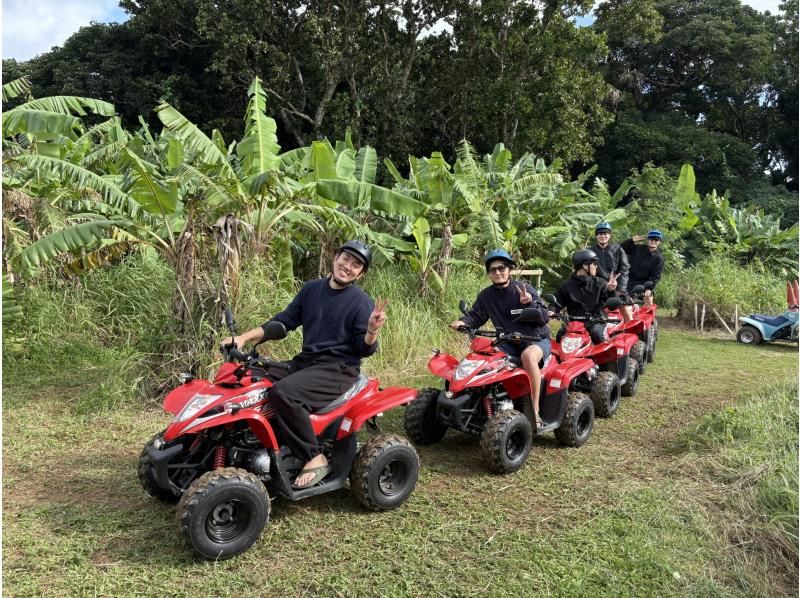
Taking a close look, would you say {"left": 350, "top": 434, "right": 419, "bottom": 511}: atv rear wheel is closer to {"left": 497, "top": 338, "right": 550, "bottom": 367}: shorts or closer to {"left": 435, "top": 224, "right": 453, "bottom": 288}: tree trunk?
{"left": 497, "top": 338, "right": 550, "bottom": 367}: shorts

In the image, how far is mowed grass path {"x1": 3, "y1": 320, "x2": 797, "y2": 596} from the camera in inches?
131

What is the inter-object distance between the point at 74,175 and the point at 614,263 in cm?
690

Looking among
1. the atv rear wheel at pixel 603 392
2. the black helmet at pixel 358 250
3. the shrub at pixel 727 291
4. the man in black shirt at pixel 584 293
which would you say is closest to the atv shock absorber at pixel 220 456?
the black helmet at pixel 358 250

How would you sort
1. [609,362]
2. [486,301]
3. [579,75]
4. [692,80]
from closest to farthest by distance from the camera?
[486,301] < [609,362] < [579,75] < [692,80]

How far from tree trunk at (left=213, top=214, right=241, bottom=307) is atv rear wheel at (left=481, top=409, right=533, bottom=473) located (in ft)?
10.4

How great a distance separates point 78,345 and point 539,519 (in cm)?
653

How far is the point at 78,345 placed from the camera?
8.16 metres

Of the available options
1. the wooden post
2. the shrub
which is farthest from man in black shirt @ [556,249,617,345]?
the shrub

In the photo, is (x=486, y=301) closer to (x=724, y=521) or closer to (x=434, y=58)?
(x=724, y=521)

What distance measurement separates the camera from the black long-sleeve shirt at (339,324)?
13.5 feet

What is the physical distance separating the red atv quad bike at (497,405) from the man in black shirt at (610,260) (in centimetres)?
264

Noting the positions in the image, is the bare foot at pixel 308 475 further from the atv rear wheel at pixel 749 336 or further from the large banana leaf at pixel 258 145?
→ the atv rear wheel at pixel 749 336

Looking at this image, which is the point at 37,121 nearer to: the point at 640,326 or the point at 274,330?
the point at 274,330

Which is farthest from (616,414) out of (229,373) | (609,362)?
(229,373)
